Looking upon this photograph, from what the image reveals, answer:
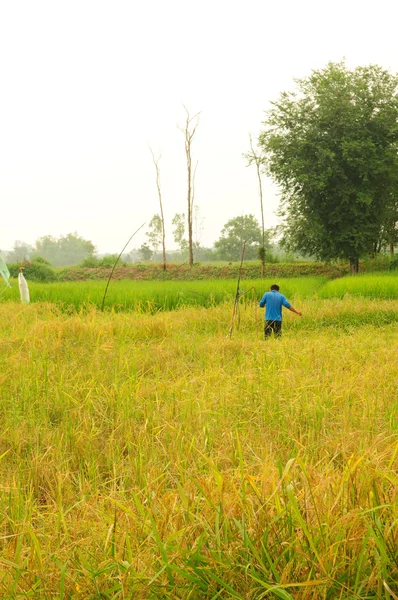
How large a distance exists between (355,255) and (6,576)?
22.3 metres

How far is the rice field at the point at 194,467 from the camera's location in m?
1.43

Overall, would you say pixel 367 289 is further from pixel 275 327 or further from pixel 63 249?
pixel 63 249

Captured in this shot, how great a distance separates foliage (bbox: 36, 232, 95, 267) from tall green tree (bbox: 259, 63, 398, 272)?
9794 cm

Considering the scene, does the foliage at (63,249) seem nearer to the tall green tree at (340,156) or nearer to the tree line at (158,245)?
the tree line at (158,245)

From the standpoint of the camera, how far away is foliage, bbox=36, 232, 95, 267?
117688mm

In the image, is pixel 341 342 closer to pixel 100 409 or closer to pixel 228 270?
pixel 100 409

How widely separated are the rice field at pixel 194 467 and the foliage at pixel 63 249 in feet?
374

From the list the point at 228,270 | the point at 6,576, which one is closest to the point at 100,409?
the point at 6,576

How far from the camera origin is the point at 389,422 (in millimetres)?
2992

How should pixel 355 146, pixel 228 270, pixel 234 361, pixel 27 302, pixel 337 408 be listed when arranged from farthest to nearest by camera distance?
pixel 228 270
pixel 355 146
pixel 27 302
pixel 234 361
pixel 337 408

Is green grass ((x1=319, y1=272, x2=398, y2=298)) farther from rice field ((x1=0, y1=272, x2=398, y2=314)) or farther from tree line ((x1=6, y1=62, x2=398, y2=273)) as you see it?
tree line ((x1=6, y1=62, x2=398, y2=273))

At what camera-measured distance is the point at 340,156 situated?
22.0m

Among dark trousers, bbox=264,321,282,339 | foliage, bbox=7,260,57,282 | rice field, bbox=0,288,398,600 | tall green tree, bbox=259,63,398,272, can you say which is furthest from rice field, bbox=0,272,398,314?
foliage, bbox=7,260,57,282

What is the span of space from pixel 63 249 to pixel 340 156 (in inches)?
4300
